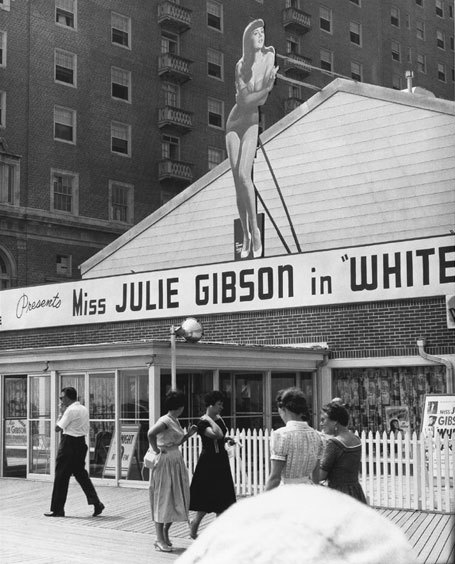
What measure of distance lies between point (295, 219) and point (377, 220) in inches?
83.8

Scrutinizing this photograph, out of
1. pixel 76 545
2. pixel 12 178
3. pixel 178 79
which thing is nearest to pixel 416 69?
pixel 178 79

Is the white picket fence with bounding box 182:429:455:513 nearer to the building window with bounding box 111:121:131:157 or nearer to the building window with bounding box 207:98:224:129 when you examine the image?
the building window with bounding box 111:121:131:157

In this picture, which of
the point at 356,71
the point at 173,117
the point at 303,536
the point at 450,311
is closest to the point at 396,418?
the point at 450,311

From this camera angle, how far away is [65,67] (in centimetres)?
3906

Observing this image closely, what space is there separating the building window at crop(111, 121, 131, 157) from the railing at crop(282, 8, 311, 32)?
943cm

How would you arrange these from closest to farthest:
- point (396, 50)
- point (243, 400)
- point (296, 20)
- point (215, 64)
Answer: point (243, 400)
point (396, 50)
point (296, 20)
point (215, 64)

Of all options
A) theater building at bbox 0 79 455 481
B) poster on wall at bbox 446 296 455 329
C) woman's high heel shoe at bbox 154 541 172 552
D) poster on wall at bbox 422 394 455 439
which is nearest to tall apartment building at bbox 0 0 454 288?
theater building at bbox 0 79 455 481

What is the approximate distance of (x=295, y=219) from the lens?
21.5 metres

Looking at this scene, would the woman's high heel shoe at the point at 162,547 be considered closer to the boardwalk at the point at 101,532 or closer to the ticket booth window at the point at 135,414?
the boardwalk at the point at 101,532

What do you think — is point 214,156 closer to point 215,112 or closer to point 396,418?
point 215,112

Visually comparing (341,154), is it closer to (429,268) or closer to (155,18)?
(429,268)

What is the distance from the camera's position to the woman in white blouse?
731cm

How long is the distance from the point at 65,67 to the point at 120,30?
3.72 m

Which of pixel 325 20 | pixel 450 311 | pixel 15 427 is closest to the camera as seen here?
pixel 450 311
